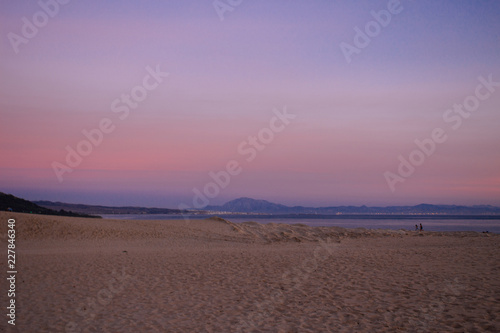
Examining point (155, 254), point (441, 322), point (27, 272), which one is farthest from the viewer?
point (155, 254)

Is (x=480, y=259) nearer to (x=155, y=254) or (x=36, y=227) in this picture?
(x=155, y=254)

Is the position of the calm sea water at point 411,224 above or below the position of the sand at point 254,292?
below

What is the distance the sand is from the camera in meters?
7.15

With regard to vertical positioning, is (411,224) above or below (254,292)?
below

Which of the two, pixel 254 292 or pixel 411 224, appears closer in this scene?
pixel 254 292

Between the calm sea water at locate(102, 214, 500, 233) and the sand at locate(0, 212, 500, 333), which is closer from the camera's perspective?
the sand at locate(0, 212, 500, 333)

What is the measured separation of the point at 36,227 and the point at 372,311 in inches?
871

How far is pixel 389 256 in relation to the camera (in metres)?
15.1

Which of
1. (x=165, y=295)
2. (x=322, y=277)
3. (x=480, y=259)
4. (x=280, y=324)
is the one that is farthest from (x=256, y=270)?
(x=480, y=259)

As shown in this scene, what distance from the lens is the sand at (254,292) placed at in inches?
282

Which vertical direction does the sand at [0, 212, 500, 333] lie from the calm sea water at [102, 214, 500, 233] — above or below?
above

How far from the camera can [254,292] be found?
31.2ft

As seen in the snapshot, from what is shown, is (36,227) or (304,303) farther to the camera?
(36,227)

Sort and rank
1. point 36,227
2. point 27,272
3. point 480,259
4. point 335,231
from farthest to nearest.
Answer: point 335,231 < point 36,227 < point 480,259 < point 27,272
